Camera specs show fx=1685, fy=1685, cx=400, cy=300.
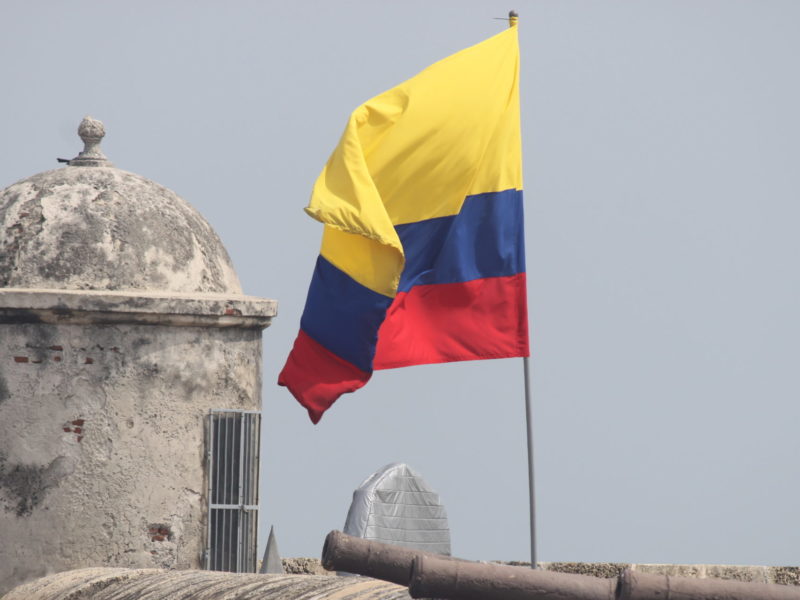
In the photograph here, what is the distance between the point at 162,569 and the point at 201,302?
85.2 inches

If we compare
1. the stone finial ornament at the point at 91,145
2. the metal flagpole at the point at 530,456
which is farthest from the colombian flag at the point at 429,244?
the stone finial ornament at the point at 91,145

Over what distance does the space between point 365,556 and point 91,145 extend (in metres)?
8.23

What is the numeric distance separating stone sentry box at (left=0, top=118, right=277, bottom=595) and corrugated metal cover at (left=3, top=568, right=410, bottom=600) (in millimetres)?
639

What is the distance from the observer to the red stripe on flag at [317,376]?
42.3 feet

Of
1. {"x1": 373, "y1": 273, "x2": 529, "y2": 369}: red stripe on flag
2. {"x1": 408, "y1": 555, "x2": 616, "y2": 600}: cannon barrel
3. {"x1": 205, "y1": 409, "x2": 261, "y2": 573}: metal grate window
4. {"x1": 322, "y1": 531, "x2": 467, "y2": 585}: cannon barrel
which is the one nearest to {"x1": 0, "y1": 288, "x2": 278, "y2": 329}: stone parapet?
{"x1": 205, "y1": 409, "x2": 261, "y2": 573}: metal grate window

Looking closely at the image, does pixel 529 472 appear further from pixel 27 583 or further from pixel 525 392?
pixel 27 583

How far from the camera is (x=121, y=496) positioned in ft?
44.2

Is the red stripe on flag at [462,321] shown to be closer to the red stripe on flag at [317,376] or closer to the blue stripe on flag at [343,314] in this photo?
the blue stripe on flag at [343,314]

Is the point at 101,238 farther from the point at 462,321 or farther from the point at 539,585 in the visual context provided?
the point at 539,585

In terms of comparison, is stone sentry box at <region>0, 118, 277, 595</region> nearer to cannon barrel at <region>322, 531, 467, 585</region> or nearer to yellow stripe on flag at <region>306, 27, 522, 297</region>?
yellow stripe on flag at <region>306, 27, 522, 297</region>

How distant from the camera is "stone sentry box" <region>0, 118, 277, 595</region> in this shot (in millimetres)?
13391

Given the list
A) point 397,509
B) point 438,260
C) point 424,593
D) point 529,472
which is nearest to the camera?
point 424,593

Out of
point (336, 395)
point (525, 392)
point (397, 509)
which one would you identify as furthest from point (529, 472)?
point (397, 509)

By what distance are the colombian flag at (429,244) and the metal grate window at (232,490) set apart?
0.91 metres
